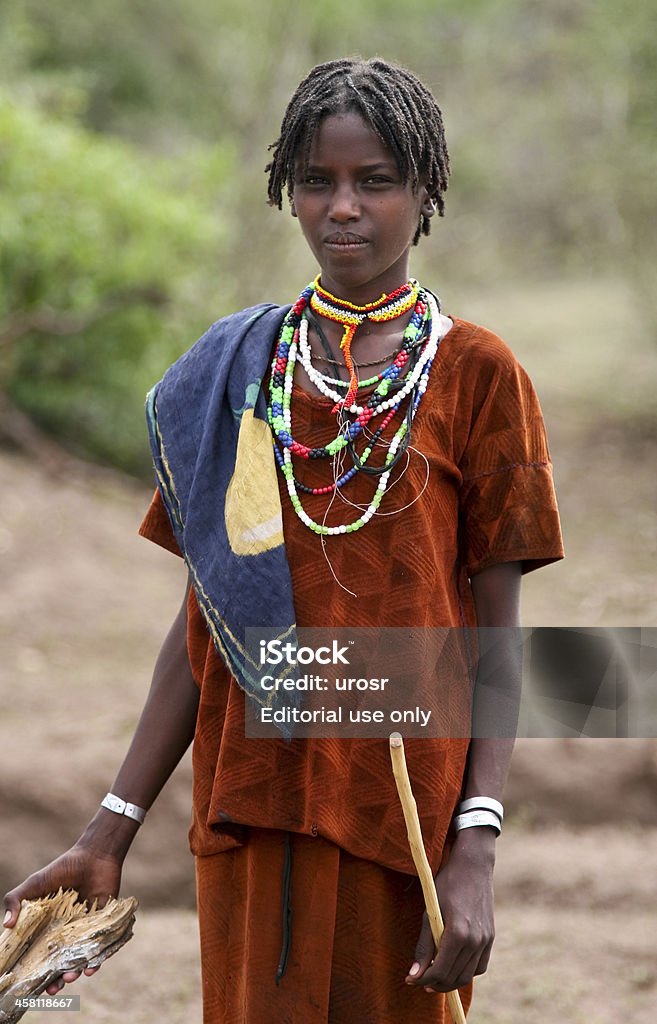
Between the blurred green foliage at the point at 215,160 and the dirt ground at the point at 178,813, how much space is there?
1.70m

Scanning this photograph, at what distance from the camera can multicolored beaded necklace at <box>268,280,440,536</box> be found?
1650mm

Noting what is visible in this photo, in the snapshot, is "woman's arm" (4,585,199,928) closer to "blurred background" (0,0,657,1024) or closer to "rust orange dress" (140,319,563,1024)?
"rust orange dress" (140,319,563,1024)

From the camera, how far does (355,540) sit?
1.65 metres

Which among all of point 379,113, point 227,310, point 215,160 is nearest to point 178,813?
point 379,113

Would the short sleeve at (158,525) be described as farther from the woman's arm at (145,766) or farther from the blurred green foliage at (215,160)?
the blurred green foliage at (215,160)

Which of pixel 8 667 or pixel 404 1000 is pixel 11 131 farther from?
pixel 404 1000

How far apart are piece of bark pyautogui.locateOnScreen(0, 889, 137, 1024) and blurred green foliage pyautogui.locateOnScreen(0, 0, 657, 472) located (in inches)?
231

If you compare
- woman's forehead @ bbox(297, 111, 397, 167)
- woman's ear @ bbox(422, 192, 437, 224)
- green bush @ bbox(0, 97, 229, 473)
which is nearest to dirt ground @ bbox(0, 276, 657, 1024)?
green bush @ bbox(0, 97, 229, 473)

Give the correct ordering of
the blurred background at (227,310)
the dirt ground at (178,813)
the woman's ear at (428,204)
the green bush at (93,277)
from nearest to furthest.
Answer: the woman's ear at (428,204)
the dirt ground at (178,813)
the blurred background at (227,310)
the green bush at (93,277)

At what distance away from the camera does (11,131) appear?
7199 mm

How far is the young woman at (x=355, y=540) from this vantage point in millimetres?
1637

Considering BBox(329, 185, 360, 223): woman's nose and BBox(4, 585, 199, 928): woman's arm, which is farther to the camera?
BBox(4, 585, 199, 928): woman's arm

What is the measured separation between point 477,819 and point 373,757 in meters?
0.16

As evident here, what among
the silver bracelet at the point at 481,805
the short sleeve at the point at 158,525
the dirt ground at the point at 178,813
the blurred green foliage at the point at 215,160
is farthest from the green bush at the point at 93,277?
the silver bracelet at the point at 481,805
